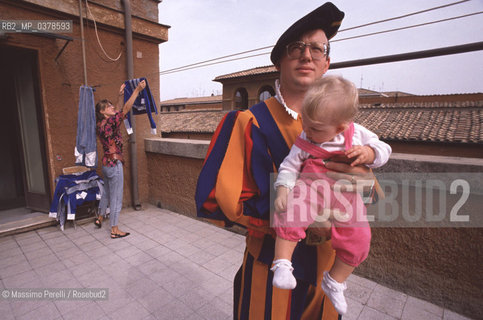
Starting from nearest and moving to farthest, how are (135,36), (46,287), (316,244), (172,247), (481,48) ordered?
(316,244) → (481,48) → (46,287) → (172,247) → (135,36)

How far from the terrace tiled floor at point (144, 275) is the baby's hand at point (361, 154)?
2.10 metres

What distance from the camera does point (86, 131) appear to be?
4078 millimetres

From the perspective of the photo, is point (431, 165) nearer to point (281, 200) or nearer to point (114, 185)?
point (281, 200)

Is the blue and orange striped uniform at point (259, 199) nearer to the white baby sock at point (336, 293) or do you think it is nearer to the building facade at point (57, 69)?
the white baby sock at point (336, 293)

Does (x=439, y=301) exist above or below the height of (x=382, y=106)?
below

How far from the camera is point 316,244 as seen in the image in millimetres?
1173

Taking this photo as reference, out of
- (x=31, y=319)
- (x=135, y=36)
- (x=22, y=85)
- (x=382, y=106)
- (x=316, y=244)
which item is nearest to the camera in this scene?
(x=316, y=244)

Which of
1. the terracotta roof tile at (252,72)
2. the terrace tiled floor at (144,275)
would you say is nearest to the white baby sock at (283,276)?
the terrace tiled floor at (144,275)

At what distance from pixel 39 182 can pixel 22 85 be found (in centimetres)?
185

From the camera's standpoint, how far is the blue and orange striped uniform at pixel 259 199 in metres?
1.20

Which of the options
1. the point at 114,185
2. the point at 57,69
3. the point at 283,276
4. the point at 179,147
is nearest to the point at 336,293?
the point at 283,276

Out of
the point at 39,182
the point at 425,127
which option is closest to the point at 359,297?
the point at 39,182

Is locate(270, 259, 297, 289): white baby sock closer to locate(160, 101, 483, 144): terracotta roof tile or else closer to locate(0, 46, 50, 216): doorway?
locate(0, 46, 50, 216): doorway

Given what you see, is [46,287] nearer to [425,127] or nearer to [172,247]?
[172,247]
